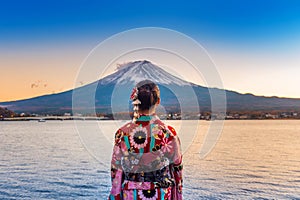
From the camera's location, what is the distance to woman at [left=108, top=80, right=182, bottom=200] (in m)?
2.99

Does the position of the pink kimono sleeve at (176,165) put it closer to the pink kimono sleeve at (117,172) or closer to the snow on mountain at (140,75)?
the pink kimono sleeve at (117,172)

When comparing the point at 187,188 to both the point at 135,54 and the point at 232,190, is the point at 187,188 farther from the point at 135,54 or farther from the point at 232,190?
the point at 135,54

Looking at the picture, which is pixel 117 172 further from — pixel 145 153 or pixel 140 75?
pixel 140 75

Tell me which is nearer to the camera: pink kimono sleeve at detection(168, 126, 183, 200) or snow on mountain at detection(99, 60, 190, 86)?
pink kimono sleeve at detection(168, 126, 183, 200)

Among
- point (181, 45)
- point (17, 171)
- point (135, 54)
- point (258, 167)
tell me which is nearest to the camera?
point (181, 45)

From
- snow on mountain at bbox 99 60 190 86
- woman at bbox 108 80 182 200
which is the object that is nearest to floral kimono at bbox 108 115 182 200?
woman at bbox 108 80 182 200

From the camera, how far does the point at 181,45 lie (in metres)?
4.27

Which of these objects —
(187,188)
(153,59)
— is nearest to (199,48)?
(153,59)

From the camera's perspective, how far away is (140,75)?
4.66m

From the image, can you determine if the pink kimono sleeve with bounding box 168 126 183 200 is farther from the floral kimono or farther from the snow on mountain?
the snow on mountain

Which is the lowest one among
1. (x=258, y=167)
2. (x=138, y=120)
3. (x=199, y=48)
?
(x=258, y=167)

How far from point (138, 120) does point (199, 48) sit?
1426 mm

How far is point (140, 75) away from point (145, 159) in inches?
71.4

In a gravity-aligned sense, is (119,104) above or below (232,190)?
above
